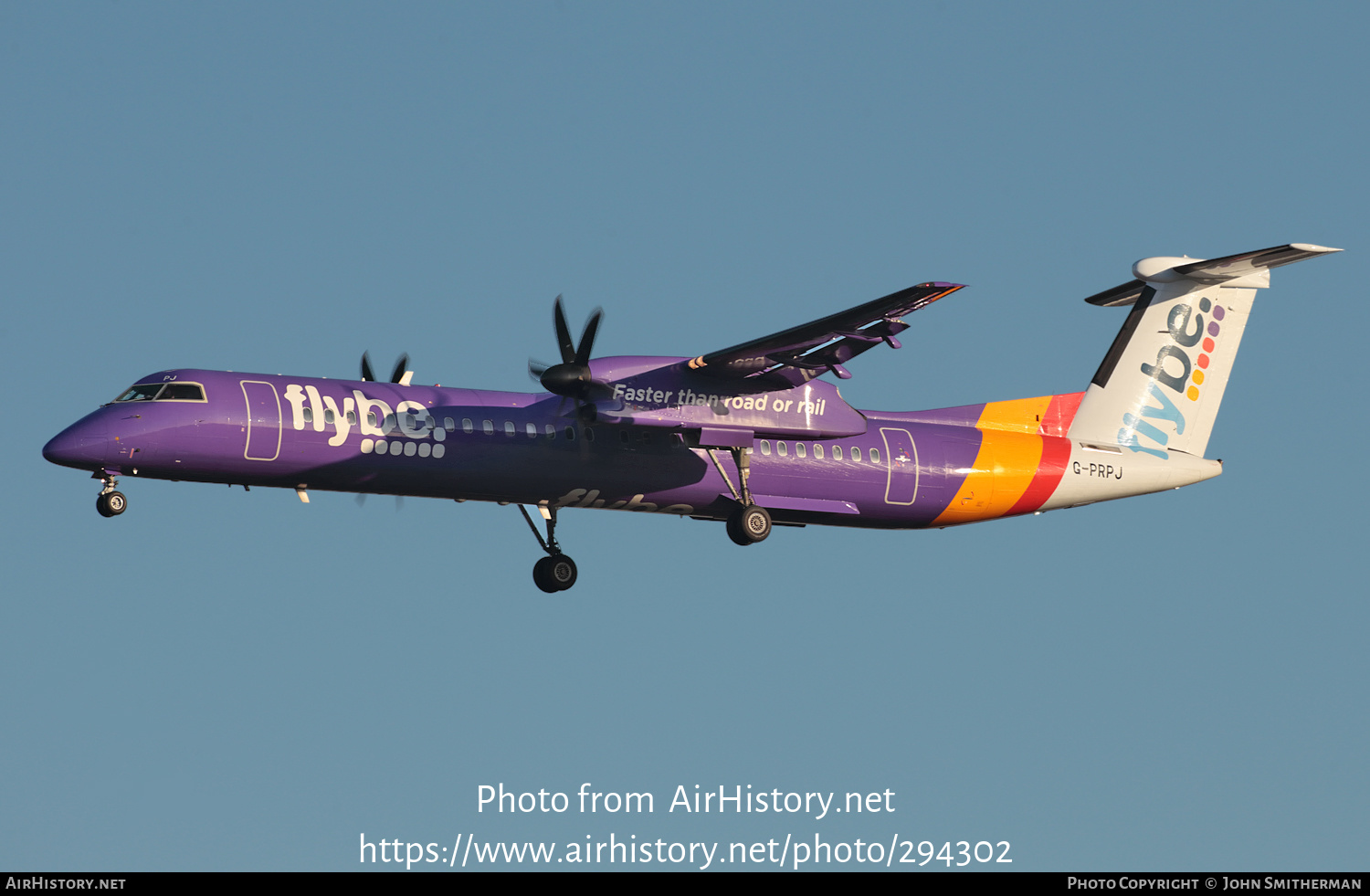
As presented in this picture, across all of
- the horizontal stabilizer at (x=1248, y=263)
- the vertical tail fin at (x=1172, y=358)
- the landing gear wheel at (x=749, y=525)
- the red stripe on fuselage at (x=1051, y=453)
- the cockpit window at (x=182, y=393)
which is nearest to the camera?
the cockpit window at (x=182, y=393)

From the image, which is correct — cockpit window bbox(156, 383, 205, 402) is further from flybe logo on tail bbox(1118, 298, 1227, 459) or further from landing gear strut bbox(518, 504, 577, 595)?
flybe logo on tail bbox(1118, 298, 1227, 459)

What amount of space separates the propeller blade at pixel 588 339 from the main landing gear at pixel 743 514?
107 inches

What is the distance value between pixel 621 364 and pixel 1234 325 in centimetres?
1191

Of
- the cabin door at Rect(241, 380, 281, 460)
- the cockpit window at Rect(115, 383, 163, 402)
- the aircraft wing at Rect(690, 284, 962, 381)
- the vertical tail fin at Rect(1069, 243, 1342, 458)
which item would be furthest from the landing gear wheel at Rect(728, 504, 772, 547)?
the cockpit window at Rect(115, 383, 163, 402)

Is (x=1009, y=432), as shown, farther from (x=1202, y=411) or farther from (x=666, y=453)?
(x=666, y=453)

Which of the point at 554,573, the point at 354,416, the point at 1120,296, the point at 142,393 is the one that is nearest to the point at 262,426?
the point at 354,416

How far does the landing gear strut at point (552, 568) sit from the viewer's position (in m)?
27.1

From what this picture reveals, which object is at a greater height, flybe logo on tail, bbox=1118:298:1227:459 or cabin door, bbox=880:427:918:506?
flybe logo on tail, bbox=1118:298:1227:459

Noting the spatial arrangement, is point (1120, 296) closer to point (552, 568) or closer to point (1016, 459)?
point (1016, 459)

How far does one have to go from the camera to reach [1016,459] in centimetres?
2828

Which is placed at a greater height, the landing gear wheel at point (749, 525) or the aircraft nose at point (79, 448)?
the aircraft nose at point (79, 448)

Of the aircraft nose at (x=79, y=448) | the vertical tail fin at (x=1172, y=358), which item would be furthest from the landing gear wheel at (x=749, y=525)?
the aircraft nose at (x=79, y=448)

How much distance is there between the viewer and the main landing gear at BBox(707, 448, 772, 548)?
25.9 metres

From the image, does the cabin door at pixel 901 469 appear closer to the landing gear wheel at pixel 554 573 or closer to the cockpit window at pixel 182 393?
A: the landing gear wheel at pixel 554 573
